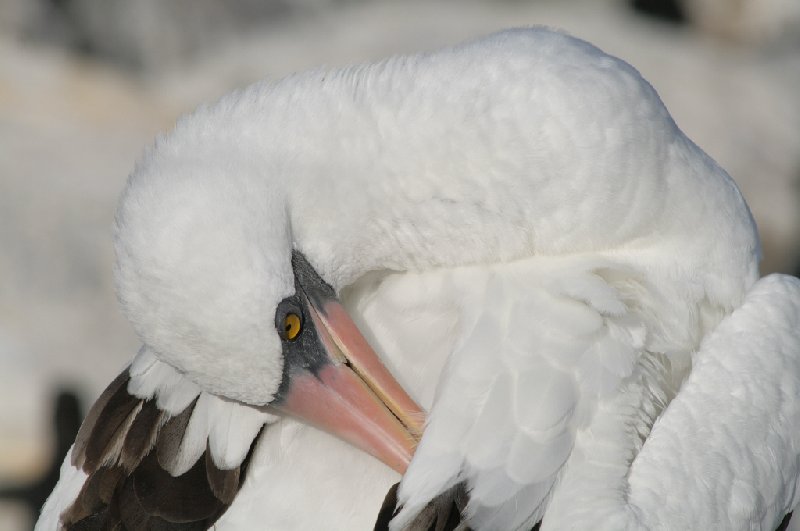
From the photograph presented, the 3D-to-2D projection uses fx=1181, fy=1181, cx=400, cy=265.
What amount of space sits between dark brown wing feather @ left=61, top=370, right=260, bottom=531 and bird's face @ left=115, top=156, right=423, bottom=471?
318 mm

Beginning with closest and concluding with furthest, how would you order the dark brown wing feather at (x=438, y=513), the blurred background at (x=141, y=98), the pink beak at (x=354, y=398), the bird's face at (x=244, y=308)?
the dark brown wing feather at (x=438, y=513) < the bird's face at (x=244, y=308) < the pink beak at (x=354, y=398) < the blurred background at (x=141, y=98)

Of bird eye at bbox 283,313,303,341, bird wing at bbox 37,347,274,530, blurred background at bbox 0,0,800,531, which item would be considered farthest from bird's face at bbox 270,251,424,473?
blurred background at bbox 0,0,800,531

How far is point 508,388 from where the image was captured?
3.66 m


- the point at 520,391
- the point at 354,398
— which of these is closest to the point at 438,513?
the point at 520,391

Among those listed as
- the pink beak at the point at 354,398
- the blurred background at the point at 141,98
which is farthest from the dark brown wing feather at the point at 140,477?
the blurred background at the point at 141,98

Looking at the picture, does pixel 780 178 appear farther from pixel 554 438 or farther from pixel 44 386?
pixel 554 438

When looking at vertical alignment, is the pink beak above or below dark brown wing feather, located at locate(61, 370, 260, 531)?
above

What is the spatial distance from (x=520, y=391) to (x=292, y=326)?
0.78m

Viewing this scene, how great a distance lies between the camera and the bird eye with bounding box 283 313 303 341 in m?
3.84

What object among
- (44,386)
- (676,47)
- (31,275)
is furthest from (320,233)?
(676,47)

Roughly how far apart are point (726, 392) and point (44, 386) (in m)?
6.03

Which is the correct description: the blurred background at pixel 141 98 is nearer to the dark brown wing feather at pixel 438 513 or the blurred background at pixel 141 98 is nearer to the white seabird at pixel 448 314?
the white seabird at pixel 448 314

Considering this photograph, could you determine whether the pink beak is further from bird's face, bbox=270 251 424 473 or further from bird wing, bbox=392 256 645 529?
bird wing, bbox=392 256 645 529

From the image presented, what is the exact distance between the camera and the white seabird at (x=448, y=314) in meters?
3.61
